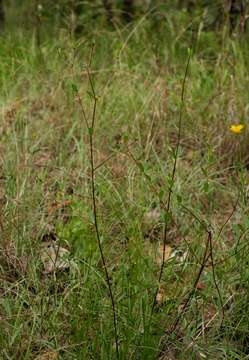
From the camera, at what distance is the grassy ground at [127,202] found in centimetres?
226

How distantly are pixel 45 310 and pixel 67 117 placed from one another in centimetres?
161

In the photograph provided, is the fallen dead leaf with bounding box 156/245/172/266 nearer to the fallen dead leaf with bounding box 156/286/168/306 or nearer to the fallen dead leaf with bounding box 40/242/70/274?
the fallen dead leaf with bounding box 156/286/168/306

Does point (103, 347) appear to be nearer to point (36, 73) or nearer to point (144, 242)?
point (144, 242)

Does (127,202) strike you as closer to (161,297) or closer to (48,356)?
(161,297)

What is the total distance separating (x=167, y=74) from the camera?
13.9 feet

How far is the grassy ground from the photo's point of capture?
2.26 m

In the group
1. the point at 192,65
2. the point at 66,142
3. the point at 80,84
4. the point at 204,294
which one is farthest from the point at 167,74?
the point at 204,294

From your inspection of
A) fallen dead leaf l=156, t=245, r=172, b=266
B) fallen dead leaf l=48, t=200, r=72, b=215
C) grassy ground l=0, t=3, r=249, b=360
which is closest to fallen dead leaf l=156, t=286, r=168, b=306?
grassy ground l=0, t=3, r=249, b=360

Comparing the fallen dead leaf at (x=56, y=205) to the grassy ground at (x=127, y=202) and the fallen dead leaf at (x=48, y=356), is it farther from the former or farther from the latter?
the fallen dead leaf at (x=48, y=356)

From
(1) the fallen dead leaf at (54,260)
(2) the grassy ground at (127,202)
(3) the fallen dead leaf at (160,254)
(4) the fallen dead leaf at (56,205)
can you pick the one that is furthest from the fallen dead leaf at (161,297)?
(4) the fallen dead leaf at (56,205)

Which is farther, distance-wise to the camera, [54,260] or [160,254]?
[160,254]

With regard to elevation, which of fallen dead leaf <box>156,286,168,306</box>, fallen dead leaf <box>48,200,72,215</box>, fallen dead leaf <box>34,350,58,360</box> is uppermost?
fallen dead leaf <box>48,200,72,215</box>

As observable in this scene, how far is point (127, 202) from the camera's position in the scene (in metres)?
2.94

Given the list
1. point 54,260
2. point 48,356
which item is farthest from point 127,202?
point 48,356
